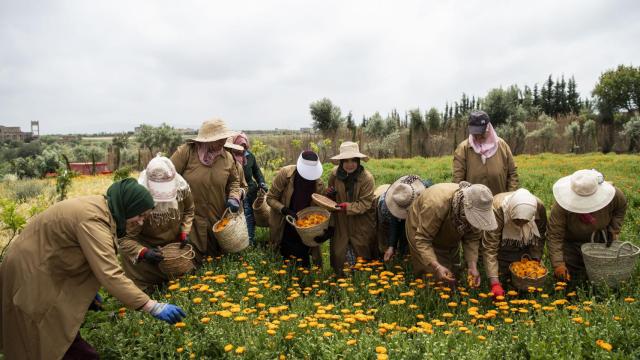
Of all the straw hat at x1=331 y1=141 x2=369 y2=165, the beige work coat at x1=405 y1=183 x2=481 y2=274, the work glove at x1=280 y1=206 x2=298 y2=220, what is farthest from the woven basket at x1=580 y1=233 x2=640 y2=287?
the work glove at x1=280 y1=206 x2=298 y2=220

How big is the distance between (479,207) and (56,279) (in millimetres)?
3188

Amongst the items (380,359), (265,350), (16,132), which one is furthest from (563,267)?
(16,132)

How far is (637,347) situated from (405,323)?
1.61 m

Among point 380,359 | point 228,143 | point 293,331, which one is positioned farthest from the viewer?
point 228,143

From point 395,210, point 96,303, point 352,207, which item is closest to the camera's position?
point 96,303

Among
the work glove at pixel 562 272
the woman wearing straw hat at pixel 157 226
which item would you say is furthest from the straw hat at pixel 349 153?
the work glove at pixel 562 272

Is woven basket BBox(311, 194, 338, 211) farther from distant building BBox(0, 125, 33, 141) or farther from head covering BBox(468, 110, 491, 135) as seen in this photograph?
distant building BBox(0, 125, 33, 141)

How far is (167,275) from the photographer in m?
4.66

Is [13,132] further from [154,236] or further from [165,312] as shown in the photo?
[165,312]

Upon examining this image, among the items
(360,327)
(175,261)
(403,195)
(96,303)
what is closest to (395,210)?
(403,195)

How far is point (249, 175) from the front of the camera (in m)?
6.50

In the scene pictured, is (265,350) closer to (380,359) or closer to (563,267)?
(380,359)

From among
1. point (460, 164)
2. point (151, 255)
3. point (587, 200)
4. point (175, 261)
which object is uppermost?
point (460, 164)

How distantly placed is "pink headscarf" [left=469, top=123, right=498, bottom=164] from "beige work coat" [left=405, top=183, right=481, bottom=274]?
127 cm
